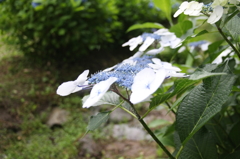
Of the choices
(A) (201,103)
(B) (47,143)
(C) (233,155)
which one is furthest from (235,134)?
(B) (47,143)

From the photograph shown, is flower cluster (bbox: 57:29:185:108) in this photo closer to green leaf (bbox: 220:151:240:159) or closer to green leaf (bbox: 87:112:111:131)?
green leaf (bbox: 87:112:111:131)

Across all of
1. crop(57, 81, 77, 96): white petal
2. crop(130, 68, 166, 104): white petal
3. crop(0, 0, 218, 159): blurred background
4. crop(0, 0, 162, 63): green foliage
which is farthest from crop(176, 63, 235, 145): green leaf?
crop(0, 0, 162, 63): green foliage

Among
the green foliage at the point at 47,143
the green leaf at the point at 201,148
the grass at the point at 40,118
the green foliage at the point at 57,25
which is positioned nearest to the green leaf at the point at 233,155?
the green leaf at the point at 201,148

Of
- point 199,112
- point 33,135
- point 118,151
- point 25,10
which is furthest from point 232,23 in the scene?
point 25,10

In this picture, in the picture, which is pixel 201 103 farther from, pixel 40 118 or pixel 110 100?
pixel 40 118

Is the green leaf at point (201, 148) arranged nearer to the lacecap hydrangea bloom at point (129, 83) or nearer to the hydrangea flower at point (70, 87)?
the lacecap hydrangea bloom at point (129, 83)
